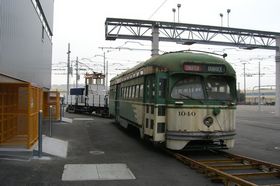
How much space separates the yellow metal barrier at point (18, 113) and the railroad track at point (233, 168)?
4.47m

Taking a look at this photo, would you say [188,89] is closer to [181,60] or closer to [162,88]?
[162,88]

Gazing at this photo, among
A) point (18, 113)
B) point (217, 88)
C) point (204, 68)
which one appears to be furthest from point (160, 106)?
point (18, 113)

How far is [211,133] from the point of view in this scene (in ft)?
39.3

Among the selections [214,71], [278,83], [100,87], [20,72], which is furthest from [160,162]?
[278,83]

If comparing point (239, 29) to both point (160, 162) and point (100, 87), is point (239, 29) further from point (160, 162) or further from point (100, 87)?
point (160, 162)

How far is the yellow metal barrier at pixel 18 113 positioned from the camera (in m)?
12.1

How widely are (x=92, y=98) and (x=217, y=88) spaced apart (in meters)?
25.4

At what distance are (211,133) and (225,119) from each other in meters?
0.73

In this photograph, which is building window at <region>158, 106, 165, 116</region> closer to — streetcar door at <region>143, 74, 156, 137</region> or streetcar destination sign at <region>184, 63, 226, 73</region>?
streetcar door at <region>143, 74, 156, 137</region>

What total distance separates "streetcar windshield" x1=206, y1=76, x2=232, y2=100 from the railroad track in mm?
1779

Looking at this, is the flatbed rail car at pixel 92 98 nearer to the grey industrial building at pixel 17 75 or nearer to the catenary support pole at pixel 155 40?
the catenary support pole at pixel 155 40

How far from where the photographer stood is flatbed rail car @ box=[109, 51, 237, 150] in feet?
39.1

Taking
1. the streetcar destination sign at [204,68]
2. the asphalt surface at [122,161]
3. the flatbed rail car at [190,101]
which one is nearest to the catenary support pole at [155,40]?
the asphalt surface at [122,161]

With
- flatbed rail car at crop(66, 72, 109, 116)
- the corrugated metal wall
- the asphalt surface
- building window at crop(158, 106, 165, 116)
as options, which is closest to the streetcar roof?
building window at crop(158, 106, 165, 116)
